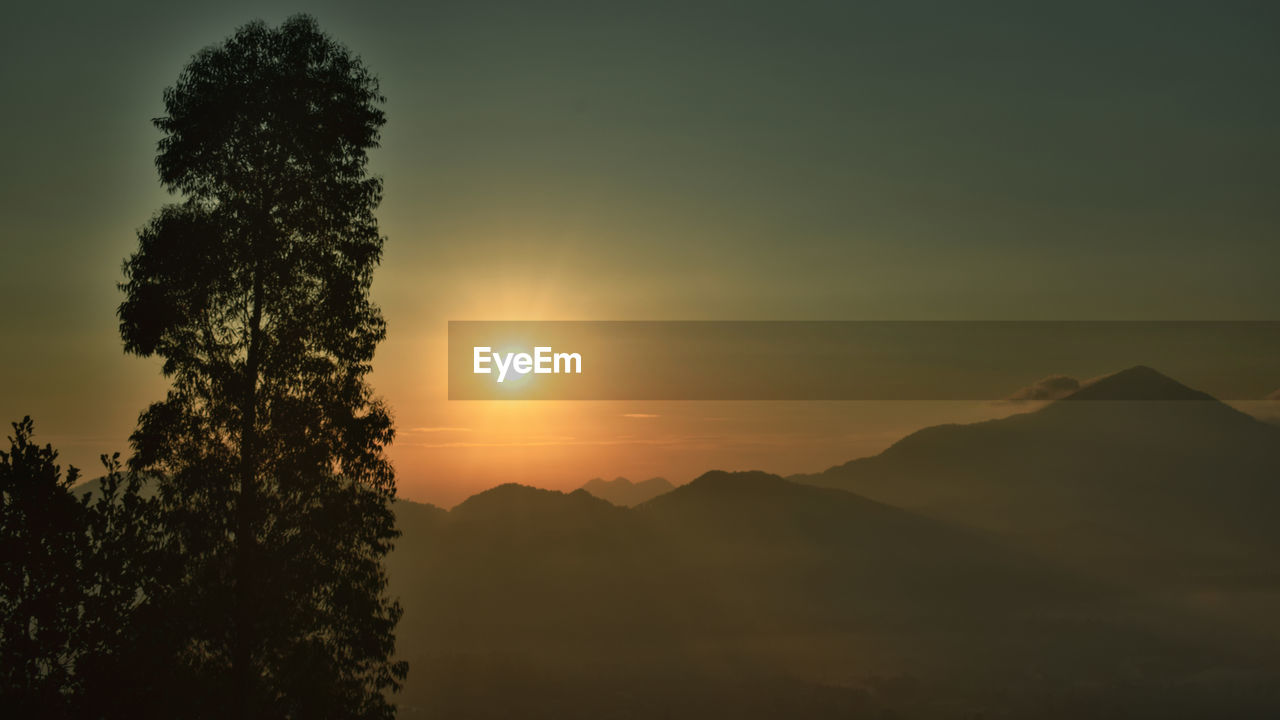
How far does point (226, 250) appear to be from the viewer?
18938 mm

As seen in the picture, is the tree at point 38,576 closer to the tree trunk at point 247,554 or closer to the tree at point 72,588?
the tree at point 72,588

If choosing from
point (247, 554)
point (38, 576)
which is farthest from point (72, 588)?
point (247, 554)

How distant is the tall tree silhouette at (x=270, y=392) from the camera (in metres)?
17.8

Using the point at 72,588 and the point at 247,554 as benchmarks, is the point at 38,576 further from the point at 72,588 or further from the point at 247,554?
the point at 247,554

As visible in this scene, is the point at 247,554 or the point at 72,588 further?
the point at 247,554

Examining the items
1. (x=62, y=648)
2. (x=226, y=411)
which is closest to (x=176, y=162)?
(x=226, y=411)

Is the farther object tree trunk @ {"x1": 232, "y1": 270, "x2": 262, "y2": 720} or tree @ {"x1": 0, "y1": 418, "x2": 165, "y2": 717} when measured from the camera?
tree trunk @ {"x1": 232, "y1": 270, "x2": 262, "y2": 720}

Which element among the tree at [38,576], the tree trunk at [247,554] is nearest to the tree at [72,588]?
the tree at [38,576]

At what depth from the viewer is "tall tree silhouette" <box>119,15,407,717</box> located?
58.5ft

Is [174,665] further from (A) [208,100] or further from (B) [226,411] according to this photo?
(A) [208,100]

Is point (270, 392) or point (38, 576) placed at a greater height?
point (270, 392)

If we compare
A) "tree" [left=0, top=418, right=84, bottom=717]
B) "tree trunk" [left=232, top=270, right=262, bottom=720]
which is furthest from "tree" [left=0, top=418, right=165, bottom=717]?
"tree trunk" [left=232, top=270, right=262, bottom=720]

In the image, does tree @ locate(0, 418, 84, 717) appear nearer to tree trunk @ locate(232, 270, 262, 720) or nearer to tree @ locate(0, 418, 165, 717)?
tree @ locate(0, 418, 165, 717)

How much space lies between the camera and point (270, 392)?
61.4ft
